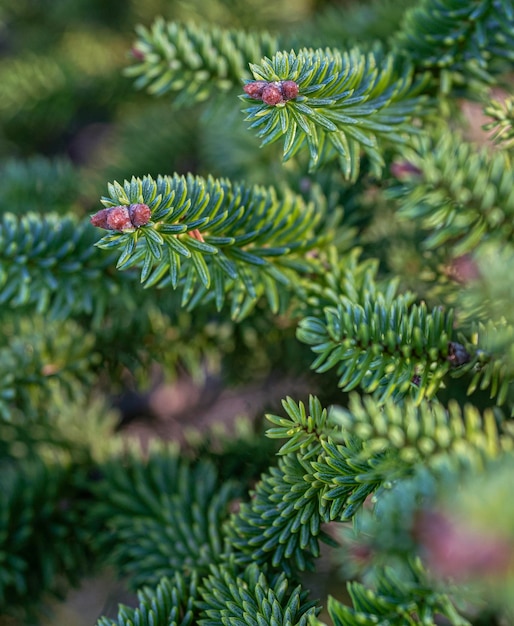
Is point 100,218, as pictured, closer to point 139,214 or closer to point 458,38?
point 139,214

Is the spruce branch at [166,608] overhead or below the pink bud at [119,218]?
below

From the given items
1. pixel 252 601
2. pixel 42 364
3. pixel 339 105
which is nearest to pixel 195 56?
pixel 339 105

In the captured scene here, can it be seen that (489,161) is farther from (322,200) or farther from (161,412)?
(161,412)

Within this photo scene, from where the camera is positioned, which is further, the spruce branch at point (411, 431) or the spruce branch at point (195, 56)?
the spruce branch at point (195, 56)

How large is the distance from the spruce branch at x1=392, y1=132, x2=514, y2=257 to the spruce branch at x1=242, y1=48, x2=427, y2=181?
0.03 m

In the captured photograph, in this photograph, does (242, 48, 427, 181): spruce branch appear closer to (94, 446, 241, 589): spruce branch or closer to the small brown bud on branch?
the small brown bud on branch

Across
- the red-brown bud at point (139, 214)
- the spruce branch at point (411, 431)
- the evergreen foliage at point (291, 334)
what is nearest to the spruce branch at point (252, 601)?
the evergreen foliage at point (291, 334)

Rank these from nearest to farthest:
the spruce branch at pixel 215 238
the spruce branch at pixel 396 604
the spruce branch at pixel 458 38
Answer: the spruce branch at pixel 396 604 → the spruce branch at pixel 215 238 → the spruce branch at pixel 458 38

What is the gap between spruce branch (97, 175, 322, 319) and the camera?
1.29 feet

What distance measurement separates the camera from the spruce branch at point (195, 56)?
55 centimetres

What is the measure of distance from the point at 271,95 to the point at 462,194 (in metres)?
0.18

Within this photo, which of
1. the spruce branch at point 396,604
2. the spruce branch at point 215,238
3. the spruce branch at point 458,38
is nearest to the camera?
the spruce branch at point 396,604

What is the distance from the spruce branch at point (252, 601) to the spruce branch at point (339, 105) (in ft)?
0.91

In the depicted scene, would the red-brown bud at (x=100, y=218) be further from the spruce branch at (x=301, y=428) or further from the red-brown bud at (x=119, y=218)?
the spruce branch at (x=301, y=428)
